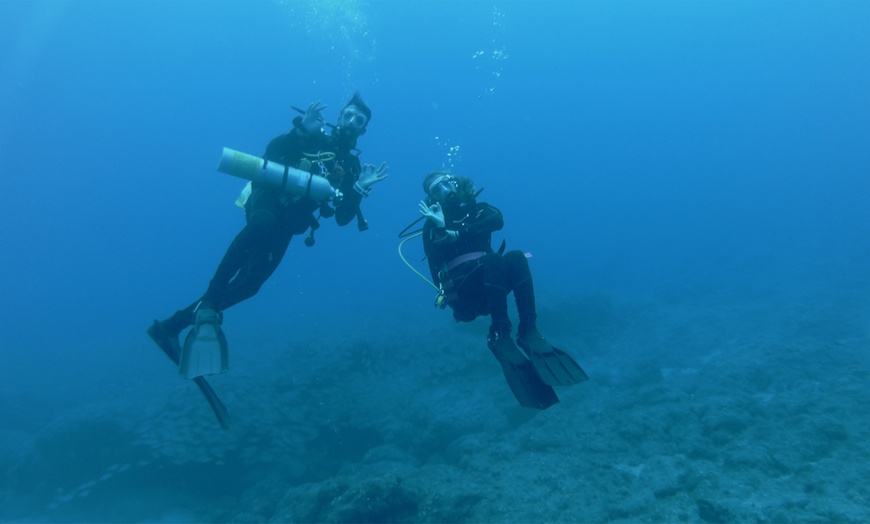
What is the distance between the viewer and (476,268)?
5.23 meters

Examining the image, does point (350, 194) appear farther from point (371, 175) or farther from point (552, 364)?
point (552, 364)

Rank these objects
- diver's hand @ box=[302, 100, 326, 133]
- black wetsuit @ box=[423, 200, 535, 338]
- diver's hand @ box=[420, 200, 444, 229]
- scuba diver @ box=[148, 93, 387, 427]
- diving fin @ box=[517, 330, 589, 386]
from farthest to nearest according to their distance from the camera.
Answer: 1. diver's hand @ box=[302, 100, 326, 133]
2. diver's hand @ box=[420, 200, 444, 229]
3. black wetsuit @ box=[423, 200, 535, 338]
4. scuba diver @ box=[148, 93, 387, 427]
5. diving fin @ box=[517, 330, 589, 386]

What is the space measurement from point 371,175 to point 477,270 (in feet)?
7.15

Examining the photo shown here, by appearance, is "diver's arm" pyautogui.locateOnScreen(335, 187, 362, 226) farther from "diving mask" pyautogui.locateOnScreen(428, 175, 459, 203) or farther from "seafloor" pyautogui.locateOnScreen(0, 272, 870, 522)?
"seafloor" pyautogui.locateOnScreen(0, 272, 870, 522)

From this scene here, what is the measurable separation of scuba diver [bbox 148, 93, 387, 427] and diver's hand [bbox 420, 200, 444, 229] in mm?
1109

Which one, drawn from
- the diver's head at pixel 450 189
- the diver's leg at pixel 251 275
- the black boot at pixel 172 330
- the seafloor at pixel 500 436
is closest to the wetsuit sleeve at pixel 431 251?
the diver's head at pixel 450 189

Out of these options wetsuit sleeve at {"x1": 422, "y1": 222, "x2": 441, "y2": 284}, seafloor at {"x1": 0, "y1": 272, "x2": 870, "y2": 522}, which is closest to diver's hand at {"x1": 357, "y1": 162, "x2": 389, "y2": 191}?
wetsuit sleeve at {"x1": 422, "y1": 222, "x2": 441, "y2": 284}

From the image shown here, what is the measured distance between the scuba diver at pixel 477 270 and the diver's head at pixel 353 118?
1420 mm

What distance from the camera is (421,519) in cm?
607

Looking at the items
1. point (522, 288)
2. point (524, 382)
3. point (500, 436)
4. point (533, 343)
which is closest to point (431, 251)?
point (522, 288)

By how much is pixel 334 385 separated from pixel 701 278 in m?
23.4

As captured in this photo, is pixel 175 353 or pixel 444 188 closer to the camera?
pixel 175 353

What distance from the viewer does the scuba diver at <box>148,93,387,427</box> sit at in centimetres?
505

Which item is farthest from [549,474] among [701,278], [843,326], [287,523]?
[701,278]
